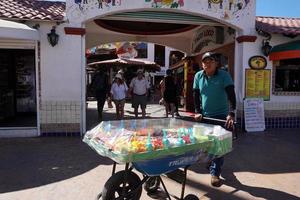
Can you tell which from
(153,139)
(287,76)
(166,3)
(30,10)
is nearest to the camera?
(153,139)

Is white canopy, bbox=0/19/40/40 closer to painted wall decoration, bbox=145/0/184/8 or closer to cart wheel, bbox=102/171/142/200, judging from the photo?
painted wall decoration, bbox=145/0/184/8

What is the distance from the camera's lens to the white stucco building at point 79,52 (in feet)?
28.9

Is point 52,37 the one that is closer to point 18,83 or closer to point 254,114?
point 18,83

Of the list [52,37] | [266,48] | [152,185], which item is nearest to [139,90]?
[52,37]

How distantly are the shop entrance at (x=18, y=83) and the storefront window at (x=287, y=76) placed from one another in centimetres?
653

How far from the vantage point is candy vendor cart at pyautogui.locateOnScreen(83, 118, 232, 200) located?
3736 millimetres

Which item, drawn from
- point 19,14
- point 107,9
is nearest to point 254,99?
point 107,9

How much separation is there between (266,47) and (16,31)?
5.90 metres

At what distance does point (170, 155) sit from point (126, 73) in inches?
868

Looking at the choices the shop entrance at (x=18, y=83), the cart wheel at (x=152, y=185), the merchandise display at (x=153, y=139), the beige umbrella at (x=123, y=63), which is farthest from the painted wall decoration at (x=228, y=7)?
the beige umbrella at (x=123, y=63)

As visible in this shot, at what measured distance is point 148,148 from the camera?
3730mm

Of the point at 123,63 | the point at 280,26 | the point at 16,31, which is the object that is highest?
the point at 280,26

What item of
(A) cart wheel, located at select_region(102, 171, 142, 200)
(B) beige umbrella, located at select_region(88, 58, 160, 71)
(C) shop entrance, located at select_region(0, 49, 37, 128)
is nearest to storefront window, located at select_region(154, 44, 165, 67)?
(B) beige umbrella, located at select_region(88, 58, 160, 71)

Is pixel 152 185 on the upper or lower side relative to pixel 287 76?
lower
